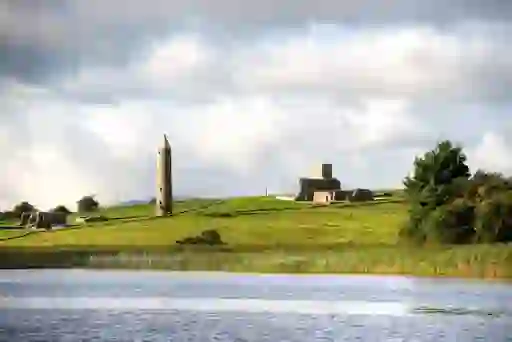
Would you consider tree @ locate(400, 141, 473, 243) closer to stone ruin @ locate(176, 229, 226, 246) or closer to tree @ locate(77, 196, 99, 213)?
stone ruin @ locate(176, 229, 226, 246)

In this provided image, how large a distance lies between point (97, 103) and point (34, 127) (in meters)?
0.37

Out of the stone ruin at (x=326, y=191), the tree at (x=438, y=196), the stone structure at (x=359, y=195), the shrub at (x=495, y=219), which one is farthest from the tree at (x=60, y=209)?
the shrub at (x=495, y=219)

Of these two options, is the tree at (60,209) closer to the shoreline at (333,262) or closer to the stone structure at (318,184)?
the shoreline at (333,262)

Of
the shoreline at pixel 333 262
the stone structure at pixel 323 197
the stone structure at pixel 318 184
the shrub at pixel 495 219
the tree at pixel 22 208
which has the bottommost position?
the shoreline at pixel 333 262

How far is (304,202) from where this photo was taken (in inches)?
209

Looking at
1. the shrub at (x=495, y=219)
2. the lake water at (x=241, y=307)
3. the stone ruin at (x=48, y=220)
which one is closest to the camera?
the lake water at (x=241, y=307)

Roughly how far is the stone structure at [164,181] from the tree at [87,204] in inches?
13.0

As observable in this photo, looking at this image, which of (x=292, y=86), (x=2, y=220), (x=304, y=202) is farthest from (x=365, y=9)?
(x=2, y=220)

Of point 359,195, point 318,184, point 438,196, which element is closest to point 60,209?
point 318,184

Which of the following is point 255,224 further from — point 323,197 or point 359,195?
point 359,195

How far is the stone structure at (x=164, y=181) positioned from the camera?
5332mm

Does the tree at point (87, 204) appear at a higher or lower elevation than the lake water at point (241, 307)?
higher

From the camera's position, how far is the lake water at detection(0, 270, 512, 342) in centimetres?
520

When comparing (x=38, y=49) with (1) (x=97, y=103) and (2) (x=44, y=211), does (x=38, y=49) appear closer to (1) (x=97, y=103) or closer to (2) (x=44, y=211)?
(1) (x=97, y=103)
